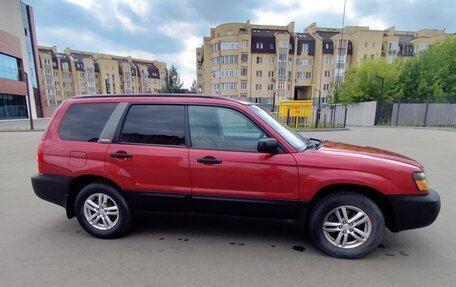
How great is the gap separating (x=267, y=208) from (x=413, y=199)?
5.10 ft

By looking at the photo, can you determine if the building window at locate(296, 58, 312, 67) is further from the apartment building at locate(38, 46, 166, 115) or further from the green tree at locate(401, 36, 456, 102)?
the apartment building at locate(38, 46, 166, 115)

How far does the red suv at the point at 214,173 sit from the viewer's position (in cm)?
263

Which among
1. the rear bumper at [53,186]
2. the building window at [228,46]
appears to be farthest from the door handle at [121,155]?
the building window at [228,46]

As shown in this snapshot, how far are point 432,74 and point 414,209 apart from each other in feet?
87.0

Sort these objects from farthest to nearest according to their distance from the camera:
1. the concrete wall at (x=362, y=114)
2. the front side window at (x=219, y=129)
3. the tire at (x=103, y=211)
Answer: the concrete wall at (x=362, y=114) → the tire at (x=103, y=211) → the front side window at (x=219, y=129)

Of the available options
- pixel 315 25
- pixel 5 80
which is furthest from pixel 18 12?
pixel 315 25

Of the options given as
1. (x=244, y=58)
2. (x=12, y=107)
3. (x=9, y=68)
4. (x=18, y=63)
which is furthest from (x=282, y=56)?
(x=12, y=107)

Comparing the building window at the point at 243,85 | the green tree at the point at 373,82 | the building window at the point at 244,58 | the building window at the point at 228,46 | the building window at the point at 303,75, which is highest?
the building window at the point at 228,46

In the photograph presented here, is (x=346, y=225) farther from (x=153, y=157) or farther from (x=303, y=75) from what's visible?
(x=303, y=75)

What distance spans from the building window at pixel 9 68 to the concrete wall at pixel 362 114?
137ft

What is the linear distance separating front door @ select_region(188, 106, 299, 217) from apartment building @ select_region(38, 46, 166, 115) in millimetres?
60545

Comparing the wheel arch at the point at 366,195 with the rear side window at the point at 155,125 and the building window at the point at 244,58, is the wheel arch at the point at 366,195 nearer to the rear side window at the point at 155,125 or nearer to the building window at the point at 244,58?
the rear side window at the point at 155,125

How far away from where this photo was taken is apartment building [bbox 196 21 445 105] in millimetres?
46000

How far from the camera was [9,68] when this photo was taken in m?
31.7
